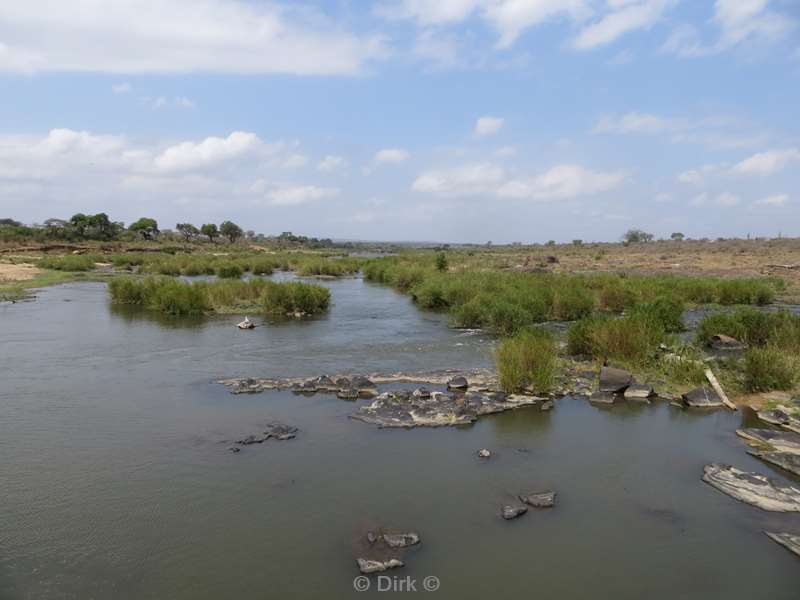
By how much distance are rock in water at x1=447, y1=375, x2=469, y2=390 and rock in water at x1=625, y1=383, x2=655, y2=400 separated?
361 cm

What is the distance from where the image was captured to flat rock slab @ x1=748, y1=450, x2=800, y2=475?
8.77 metres

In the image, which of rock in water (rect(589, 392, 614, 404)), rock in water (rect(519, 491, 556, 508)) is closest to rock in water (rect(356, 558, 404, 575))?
A: rock in water (rect(519, 491, 556, 508))

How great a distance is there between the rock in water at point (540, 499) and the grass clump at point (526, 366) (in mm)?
4678

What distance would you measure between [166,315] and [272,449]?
16928mm

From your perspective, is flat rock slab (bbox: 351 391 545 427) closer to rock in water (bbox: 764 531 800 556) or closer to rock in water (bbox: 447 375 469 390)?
rock in water (bbox: 447 375 469 390)

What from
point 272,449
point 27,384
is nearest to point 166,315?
point 27,384

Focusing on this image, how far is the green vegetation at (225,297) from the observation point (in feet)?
80.4

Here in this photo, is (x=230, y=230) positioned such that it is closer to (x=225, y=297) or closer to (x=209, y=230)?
(x=209, y=230)

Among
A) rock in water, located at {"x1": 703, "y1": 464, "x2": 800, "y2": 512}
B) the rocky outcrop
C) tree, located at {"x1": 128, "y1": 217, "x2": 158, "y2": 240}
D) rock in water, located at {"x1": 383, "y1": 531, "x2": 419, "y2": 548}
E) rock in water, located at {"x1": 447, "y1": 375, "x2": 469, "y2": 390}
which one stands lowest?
rock in water, located at {"x1": 383, "y1": 531, "x2": 419, "y2": 548}

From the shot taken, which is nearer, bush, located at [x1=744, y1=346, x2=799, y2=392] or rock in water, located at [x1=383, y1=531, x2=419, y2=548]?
rock in water, located at [x1=383, y1=531, x2=419, y2=548]

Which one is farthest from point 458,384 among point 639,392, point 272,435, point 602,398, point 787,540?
point 787,540

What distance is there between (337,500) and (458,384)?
5598mm

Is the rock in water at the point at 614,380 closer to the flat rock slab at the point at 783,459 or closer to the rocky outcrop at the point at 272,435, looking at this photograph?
the flat rock slab at the point at 783,459

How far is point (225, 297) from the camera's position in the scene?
1012 inches
